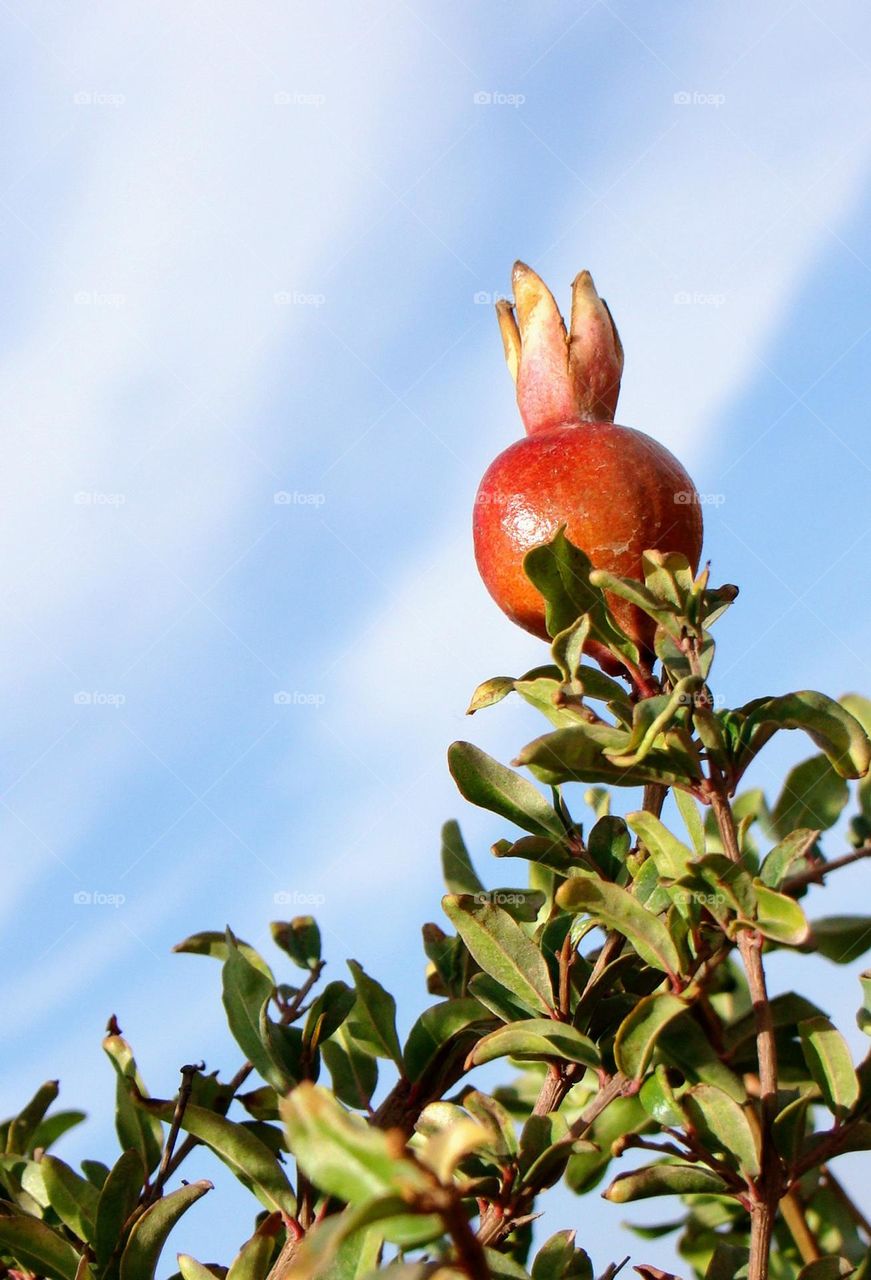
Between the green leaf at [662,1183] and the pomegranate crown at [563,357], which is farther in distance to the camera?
the pomegranate crown at [563,357]

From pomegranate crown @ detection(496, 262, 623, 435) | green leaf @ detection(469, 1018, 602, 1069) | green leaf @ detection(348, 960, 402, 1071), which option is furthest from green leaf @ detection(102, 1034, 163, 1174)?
pomegranate crown @ detection(496, 262, 623, 435)

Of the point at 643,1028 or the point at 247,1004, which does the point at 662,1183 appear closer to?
the point at 643,1028

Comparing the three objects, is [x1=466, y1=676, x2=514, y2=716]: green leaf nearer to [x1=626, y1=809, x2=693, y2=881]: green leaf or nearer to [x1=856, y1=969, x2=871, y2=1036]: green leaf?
[x1=626, y1=809, x2=693, y2=881]: green leaf

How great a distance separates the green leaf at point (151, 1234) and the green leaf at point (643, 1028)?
54cm

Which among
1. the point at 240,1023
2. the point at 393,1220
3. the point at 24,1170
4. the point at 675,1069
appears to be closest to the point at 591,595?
the point at 675,1069

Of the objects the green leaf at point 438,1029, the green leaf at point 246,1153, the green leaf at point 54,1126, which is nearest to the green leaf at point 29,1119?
the green leaf at point 54,1126

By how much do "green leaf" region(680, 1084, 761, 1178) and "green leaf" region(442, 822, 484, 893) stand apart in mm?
586

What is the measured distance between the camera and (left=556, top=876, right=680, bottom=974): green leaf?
4.06 feet

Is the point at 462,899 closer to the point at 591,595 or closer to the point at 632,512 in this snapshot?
the point at 591,595

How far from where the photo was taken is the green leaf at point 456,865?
1.80 m

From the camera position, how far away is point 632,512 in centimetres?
153

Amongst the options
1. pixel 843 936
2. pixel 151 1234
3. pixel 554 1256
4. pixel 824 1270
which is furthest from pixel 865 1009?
pixel 151 1234

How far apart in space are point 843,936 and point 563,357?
0.85 meters

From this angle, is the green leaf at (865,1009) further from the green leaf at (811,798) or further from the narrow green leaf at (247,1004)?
the narrow green leaf at (247,1004)
